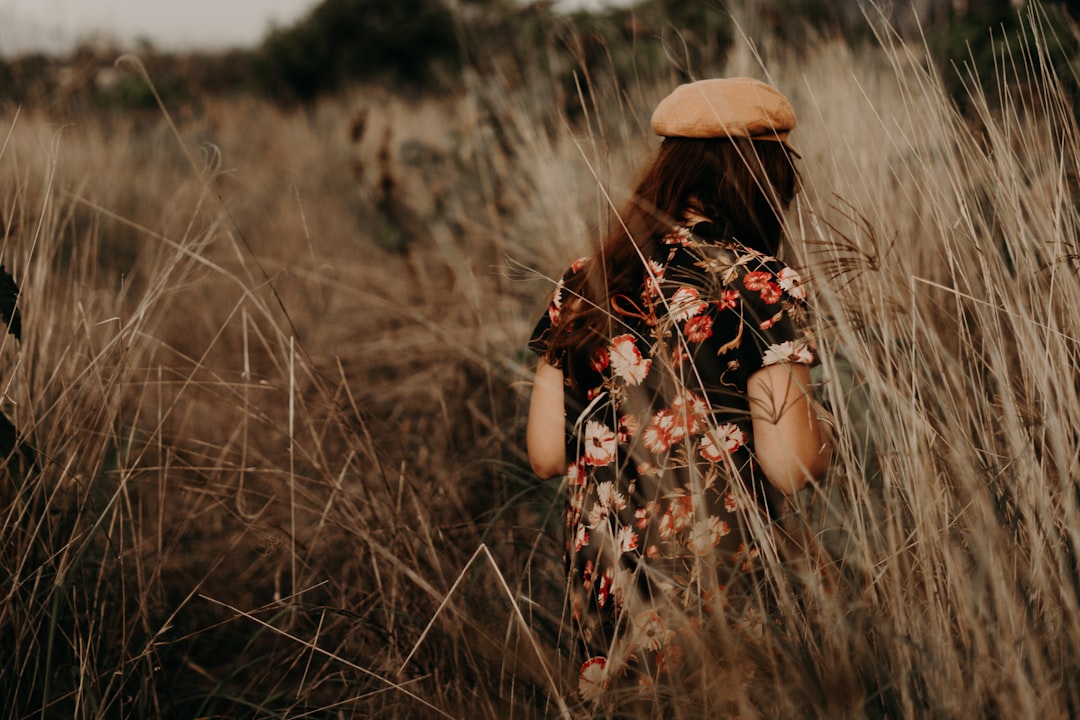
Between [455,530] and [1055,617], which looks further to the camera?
[455,530]

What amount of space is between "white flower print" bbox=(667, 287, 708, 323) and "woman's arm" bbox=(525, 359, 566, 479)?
241 mm

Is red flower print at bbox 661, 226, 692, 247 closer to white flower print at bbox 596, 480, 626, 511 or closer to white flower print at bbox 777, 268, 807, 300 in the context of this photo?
white flower print at bbox 777, 268, 807, 300

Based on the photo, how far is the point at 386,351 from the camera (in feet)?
11.5

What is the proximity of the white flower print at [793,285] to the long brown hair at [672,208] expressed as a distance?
98mm

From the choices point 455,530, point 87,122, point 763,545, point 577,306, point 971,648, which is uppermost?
point 87,122

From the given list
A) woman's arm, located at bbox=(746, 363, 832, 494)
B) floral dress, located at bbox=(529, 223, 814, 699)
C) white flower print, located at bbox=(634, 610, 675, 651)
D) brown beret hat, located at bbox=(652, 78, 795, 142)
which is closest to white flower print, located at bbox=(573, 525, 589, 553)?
floral dress, located at bbox=(529, 223, 814, 699)

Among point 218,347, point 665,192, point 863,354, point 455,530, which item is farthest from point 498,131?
point 863,354

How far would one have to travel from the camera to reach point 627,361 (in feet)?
4.39

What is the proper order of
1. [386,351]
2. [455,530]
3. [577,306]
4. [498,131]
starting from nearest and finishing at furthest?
[577,306] < [455,530] < [386,351] < [498,131]

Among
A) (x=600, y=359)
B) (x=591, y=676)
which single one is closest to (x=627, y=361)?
(x=600, y=359)

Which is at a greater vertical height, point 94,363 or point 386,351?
point 94,363

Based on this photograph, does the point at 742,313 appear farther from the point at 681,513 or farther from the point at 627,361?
the point at 681,513

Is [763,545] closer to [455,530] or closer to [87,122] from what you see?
[455,530]

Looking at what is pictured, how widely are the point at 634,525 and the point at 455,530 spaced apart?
85 cm
